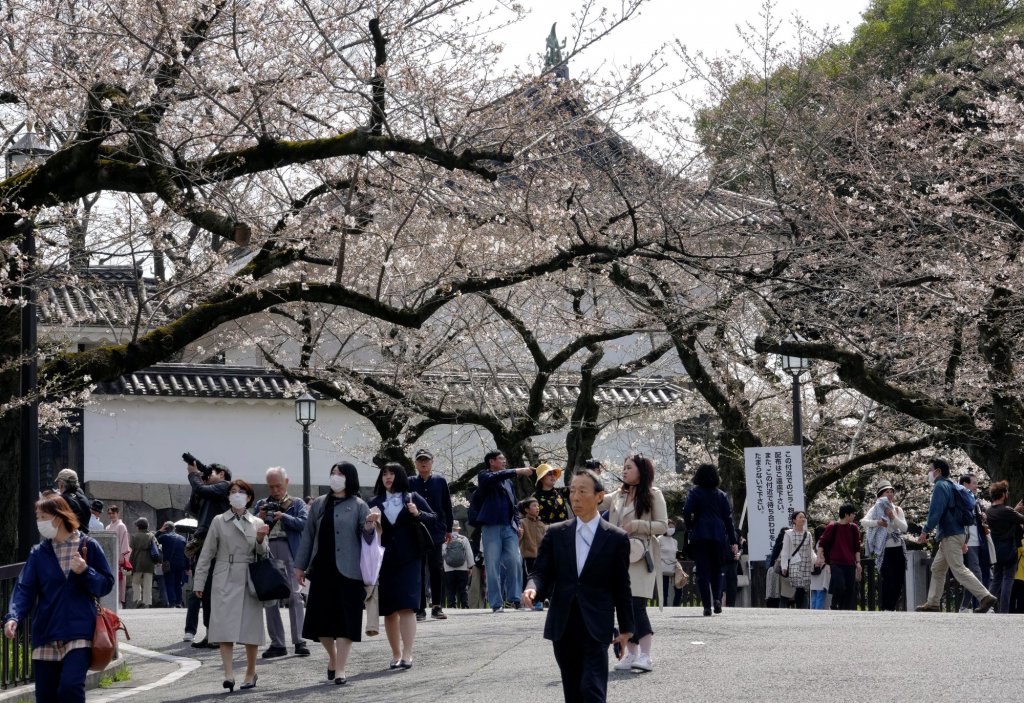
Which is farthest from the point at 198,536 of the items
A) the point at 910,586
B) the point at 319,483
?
the point at 319,483

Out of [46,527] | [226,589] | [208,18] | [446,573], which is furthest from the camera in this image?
[446,573]

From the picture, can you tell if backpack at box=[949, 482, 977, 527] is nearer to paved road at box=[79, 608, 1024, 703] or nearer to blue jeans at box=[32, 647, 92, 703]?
paved road at box=[79, 608, 1024, 703]

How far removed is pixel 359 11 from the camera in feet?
41.1

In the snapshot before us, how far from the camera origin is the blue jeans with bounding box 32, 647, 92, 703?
803cm

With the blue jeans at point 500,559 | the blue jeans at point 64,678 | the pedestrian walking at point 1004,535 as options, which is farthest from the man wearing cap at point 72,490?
the pedestrian walking at point 1004,535

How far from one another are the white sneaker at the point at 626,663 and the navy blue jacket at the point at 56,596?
358 cm

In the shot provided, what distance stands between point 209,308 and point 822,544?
349 inches

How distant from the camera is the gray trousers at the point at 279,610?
12.3 meters

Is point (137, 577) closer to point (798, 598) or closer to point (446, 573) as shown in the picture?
point (446, 573)

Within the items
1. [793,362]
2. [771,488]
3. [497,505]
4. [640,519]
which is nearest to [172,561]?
[771,488]

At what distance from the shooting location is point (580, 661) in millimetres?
7367

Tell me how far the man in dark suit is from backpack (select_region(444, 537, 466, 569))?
1421 cm

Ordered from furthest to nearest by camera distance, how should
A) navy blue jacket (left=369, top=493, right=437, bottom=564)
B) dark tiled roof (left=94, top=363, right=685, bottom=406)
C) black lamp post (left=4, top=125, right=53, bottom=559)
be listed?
dark tiled roof (left=94, top=363, right=685, bottom=406) < black lamp post (left=4, top=125, right=53, bottom=559) < navy blue jacket (left=369, top=493, right=437, bottom=564)

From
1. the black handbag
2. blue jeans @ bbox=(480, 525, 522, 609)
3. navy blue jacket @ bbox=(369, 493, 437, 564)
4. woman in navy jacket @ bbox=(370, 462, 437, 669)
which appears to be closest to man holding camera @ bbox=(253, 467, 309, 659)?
woman in navy jacket @ bbox=(370, 462, 437, 669)
